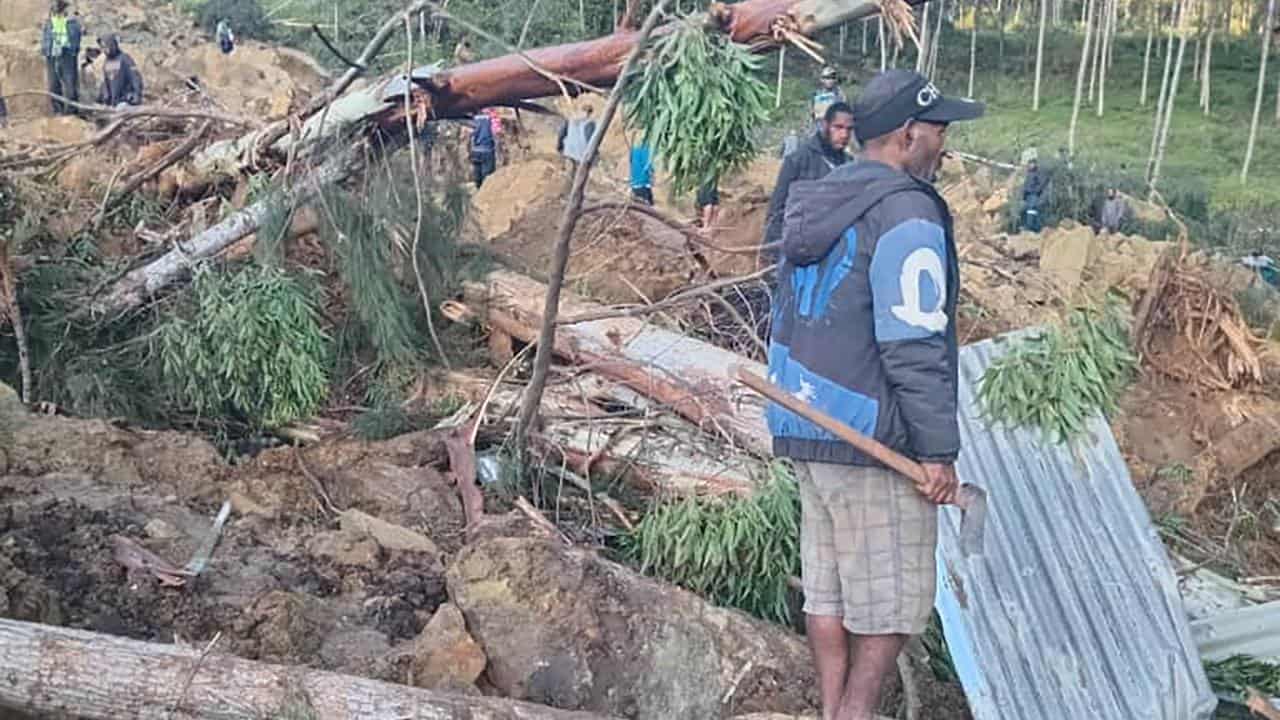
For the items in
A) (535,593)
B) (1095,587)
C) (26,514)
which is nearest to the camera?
(535,593)

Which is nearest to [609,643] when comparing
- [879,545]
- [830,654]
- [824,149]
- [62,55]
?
[830,654]

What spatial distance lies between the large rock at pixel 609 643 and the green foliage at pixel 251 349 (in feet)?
7.84

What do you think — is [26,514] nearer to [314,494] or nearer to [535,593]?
[314,494]

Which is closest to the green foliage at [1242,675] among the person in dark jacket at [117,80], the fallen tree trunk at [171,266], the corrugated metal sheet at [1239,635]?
the corrugated metal sheet at [1239,635]

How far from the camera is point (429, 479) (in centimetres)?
548

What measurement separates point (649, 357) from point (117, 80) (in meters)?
8.05

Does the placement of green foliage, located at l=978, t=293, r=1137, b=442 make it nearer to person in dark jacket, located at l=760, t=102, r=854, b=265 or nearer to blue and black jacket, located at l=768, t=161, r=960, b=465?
blue and black jacket, located at l=768, t=161, r=960, b=465

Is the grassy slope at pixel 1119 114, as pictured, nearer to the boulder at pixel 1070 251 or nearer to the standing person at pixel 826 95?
the boulder at pixel 1070 251

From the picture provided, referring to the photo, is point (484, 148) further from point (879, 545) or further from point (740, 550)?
point (879, 545)

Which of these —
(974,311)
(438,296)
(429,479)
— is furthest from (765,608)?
(438,296)

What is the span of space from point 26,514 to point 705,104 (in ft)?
8.43

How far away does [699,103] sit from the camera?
4.36 m

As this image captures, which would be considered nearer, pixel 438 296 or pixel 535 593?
pixel 535 593

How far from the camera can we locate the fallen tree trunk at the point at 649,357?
5586mm
